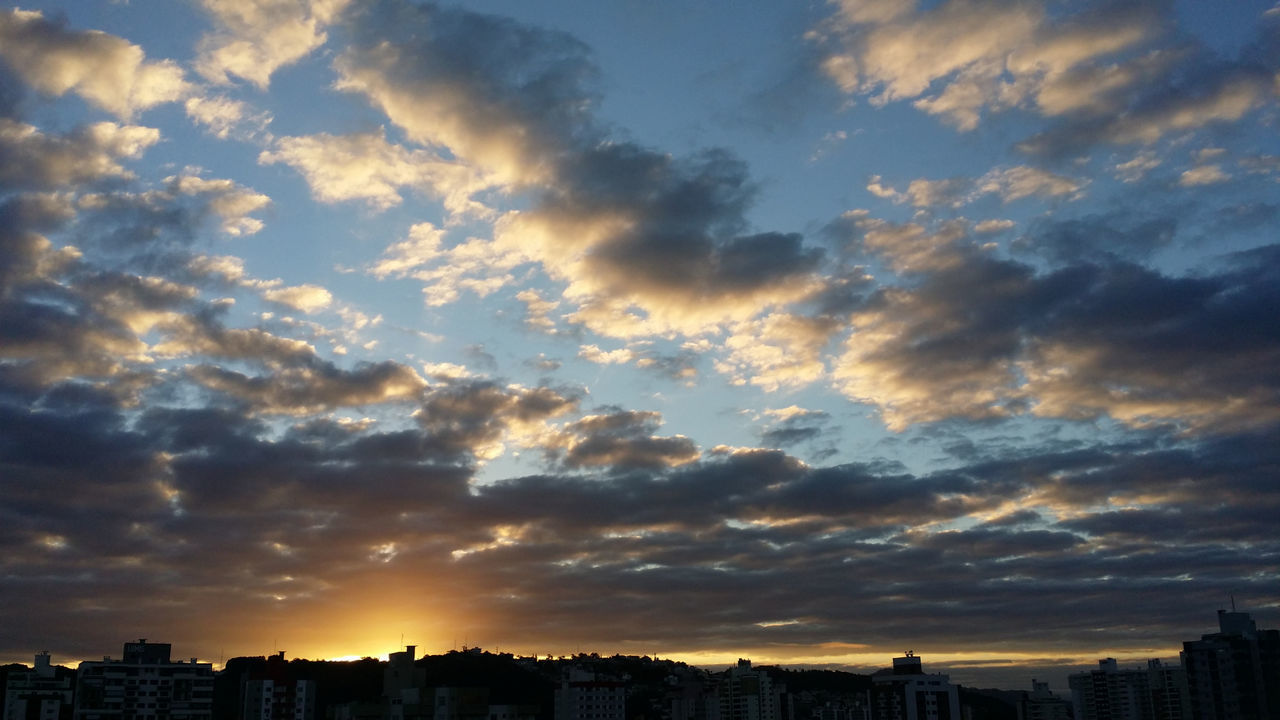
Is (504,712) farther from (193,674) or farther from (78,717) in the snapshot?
(78,717)

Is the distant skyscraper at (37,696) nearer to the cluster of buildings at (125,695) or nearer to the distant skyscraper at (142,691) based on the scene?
the cluster of buildings at (125,695)

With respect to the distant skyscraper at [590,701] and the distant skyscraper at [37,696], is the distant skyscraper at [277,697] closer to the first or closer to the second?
the distant skyscraper at [37,696]

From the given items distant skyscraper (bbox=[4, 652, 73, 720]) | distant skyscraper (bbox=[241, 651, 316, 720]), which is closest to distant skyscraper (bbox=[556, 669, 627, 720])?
Answer: distant skyscraper (bbox=[241, 651, 316, 720])

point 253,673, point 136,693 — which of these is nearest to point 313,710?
point 253,673

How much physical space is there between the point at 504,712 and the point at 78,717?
2775 inches

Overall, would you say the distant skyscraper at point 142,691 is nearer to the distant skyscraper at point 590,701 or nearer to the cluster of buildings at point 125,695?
the cluster of buildings at point 125,695

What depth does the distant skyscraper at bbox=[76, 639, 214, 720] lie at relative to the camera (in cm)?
17001

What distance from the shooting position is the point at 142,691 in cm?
17138

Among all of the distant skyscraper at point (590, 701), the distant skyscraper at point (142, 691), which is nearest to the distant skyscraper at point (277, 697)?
the distant skyscraper at point (142, 691)

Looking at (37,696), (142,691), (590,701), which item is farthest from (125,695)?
(590,701)

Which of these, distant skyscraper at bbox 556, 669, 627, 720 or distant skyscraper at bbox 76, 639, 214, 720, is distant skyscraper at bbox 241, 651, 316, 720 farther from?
distant skyscraper at bbox 556, 669, 627, 720

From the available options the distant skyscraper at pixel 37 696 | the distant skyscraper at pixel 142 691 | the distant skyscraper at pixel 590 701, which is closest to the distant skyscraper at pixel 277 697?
the distant skyscraper at pixel 142 691

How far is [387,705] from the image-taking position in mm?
170750

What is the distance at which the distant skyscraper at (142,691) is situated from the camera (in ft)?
558
